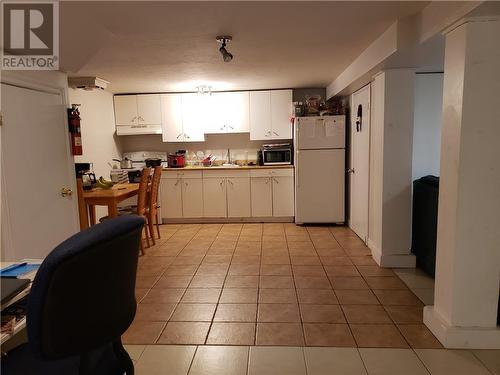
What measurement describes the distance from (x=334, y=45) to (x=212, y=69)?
1462mm

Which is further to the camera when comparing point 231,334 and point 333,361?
point 231,334

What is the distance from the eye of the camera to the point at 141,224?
1146mm

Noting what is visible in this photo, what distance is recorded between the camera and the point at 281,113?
5387 mm

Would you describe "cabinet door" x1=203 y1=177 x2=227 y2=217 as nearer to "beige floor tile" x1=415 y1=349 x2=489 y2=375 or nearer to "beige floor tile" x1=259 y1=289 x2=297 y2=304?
"beige floor tile" x1=259 y1=289 x2=297 y2=304

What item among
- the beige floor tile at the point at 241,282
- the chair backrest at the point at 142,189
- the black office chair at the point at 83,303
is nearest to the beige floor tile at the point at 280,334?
the beige floor tile at the point at 241,282

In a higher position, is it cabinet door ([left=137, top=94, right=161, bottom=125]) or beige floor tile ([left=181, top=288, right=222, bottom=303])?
cabinet door ([left=137, top=94, right=161, bottom=125])

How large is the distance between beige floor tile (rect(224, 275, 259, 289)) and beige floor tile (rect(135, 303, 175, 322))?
1.93ft

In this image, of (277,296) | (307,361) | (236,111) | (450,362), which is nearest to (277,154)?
(236,111)

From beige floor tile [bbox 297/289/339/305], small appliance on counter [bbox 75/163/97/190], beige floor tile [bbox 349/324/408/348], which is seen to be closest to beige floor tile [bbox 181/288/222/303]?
beige floor tile [bbox 297/289/339/305]

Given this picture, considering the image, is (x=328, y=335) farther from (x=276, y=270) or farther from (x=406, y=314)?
(x=276, y=270)

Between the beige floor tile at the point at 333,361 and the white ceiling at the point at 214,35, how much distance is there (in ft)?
7.08

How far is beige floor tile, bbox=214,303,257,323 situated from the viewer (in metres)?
2.52

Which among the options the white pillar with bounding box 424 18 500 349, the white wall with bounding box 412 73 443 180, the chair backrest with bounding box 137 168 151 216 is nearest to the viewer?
the white pillar with bounding box 424 18 500 349

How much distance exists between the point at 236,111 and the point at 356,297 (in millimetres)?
3576
